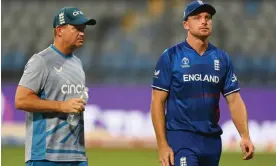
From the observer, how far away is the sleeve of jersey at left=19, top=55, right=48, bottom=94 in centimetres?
578

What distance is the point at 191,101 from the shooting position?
5.91 metres

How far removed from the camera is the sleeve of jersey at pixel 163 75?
19.3 feet

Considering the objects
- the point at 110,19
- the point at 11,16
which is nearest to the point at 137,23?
the point at 110,19

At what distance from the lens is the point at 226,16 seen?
66.2 feet

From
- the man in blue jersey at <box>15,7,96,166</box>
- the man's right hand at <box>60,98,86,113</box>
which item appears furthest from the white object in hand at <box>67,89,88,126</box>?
the man's right hand at <box>60,98,86,113</box>

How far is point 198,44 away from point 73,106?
1.22m

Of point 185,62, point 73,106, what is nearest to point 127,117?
point 185,62

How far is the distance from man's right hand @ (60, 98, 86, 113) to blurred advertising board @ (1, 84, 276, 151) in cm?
1064

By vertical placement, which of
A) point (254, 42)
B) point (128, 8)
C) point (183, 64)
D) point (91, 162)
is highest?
point (128, 8)

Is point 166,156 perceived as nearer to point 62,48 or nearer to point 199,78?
point 199,78

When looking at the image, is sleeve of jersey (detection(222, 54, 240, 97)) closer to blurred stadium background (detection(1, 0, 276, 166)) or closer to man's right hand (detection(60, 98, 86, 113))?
man's right hand (detection(60, 98, 86, 113))

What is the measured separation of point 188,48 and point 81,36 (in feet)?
2.97

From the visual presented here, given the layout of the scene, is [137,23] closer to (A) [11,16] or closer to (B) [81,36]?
(A) [11,16]

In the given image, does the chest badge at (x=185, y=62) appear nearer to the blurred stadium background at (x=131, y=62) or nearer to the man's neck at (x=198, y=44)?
the man's neck at (x=198, y=44)
